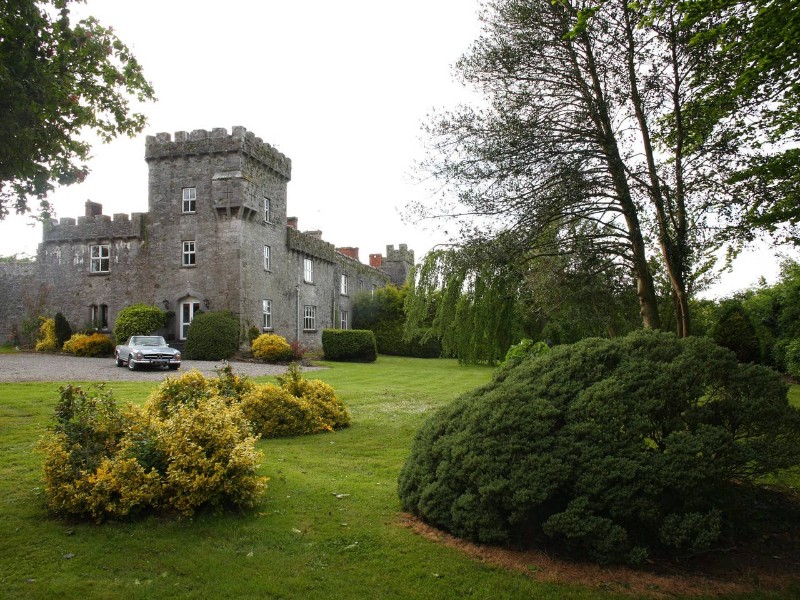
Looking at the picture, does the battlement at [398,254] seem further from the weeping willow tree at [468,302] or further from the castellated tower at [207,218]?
the weeping willow tree at [468,302]

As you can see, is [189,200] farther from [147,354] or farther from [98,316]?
[147,354]

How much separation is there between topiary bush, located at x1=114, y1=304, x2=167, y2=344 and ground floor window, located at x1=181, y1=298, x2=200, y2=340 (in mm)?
867

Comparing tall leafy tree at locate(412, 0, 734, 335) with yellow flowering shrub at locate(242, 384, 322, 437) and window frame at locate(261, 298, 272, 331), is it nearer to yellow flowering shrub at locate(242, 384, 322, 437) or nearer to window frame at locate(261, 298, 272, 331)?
yellow flowering shrub at locate(242, 384, 322, 437)

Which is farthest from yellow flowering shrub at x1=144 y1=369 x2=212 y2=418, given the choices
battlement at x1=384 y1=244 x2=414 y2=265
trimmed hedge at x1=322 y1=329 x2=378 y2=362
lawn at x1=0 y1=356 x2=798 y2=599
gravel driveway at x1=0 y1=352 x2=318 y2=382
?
battlement at x1=384 y1=244 x2=414 y2=265

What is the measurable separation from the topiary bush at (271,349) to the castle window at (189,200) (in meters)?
7.28

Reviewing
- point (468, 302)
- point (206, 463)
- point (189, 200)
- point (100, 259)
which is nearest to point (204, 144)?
point (189, 200)

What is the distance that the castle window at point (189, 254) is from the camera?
91.2ft

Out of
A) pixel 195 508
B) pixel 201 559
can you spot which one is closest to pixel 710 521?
pixel 201 559

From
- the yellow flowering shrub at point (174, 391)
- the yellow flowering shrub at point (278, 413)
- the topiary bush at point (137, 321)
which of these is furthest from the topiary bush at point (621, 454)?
the topiary bush at point (137, 321)

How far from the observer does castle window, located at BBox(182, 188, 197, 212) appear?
91.6ft

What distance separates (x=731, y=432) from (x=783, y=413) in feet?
1.52

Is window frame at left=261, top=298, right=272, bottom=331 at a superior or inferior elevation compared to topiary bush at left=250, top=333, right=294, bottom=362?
superior

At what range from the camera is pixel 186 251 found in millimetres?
27984

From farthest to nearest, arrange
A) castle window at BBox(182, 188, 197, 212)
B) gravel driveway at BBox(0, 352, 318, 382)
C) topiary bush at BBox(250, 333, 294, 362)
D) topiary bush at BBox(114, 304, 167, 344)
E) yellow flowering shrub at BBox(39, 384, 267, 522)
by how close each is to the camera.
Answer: castle window at BBox(182, 188, 197, 212) < topiary bush at BBox(114, 304, 167, 344) < topiary bush at BBox(250, 333, 294, 362) < gravel driveway at BBox(0, 352, 318, 382) < yellow flowering shrub at BBox(39, 384, 267, 522)
